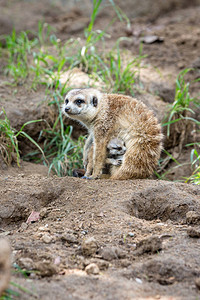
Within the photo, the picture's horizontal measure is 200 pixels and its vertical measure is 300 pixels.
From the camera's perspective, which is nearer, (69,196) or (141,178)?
(69,196)

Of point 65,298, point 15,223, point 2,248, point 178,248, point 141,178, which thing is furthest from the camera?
point 141,178

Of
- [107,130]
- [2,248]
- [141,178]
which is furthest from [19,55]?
[2,248]

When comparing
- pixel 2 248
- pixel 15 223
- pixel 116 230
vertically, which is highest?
pixel 2 248

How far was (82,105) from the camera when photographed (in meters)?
4.06

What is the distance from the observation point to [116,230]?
2832mm

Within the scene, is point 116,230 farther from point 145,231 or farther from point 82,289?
point 82,289

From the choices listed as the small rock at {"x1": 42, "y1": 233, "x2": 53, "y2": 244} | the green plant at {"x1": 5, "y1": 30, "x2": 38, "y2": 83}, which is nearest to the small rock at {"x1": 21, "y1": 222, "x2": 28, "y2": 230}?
the small rock at {"x1": 42, "y1": 233, "x2": 53, "y2": 244}

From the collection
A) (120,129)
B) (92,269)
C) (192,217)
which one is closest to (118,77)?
(120,129)

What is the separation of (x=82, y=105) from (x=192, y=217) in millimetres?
1677

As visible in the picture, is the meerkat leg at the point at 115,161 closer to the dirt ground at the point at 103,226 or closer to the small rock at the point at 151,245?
the dirt ground at the point at 103,226

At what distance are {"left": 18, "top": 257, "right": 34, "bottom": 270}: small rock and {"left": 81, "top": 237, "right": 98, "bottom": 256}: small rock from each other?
36 cm

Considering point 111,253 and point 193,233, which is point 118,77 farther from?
point 111,253

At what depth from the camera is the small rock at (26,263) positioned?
228 cm

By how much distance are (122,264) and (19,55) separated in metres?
3.99
